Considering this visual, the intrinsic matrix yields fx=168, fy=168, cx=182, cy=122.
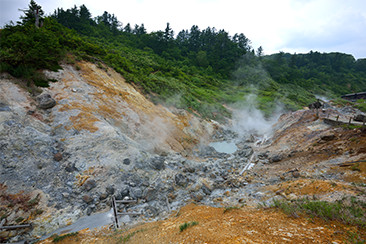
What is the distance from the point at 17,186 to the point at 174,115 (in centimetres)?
1502

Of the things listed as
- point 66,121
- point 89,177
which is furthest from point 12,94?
point 89,177

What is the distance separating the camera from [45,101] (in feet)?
38.7

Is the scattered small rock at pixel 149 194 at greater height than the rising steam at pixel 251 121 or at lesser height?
lesser

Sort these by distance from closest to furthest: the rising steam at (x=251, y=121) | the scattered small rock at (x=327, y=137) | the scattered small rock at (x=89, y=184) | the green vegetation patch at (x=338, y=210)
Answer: the green vegetation patch at (x=338, y=210)
the scattered small rock at (x=89, y=184)
the scattered small rock at (x=327, y=137)
the rising steam at (x=251, y=121)

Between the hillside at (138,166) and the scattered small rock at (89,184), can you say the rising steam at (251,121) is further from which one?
the scattered small rock at (89,184)

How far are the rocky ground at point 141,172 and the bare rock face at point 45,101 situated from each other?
73 mm

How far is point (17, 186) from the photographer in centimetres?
804

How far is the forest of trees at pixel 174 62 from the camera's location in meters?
14.6

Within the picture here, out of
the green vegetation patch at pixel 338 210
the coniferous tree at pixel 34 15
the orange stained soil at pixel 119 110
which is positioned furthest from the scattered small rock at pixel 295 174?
the coniferous tree at pixel 34 15

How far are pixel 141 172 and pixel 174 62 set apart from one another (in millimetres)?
44296

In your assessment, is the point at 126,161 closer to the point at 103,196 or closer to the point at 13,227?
the point at 103,196

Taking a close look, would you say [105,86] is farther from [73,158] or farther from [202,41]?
[202,41]

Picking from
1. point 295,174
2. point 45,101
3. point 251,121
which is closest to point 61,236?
point 45,101

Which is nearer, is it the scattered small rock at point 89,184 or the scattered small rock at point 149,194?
the scattered small rock at point 89,184
